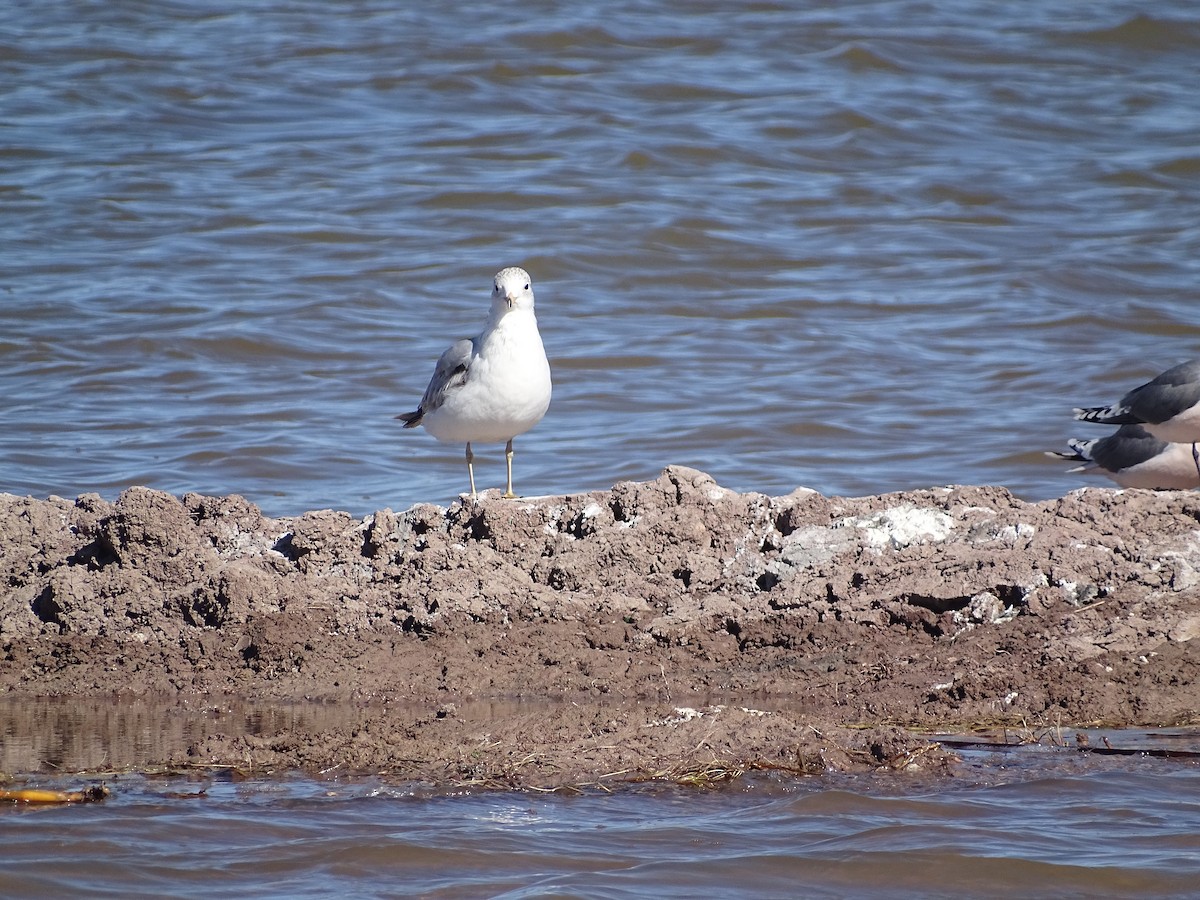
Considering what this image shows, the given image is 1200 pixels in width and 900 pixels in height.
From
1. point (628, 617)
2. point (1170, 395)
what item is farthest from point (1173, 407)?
point (628, 617)

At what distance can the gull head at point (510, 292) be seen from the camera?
20.6 ft

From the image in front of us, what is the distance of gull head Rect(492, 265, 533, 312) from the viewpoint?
6.29m

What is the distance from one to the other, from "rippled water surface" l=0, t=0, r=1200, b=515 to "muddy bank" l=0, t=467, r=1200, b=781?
2785 millimetres

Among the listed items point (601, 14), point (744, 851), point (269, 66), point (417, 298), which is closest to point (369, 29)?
point (269, 66)

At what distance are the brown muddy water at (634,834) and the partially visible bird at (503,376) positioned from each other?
2617 mm

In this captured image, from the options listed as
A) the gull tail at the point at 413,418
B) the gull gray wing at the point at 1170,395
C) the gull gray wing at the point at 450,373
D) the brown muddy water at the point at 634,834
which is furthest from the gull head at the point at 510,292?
the gull gray wing at the point at 1170,395

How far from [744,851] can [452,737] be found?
104 cm

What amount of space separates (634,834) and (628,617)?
1352mm

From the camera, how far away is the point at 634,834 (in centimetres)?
359

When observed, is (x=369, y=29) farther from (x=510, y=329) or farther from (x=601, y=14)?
(x=510, y=329)

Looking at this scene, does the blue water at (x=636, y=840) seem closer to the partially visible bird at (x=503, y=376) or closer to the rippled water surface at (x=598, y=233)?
the partially visible bird at (x=503, y=376)

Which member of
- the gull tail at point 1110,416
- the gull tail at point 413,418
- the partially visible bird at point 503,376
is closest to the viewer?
the partially visible bird at point 503,376

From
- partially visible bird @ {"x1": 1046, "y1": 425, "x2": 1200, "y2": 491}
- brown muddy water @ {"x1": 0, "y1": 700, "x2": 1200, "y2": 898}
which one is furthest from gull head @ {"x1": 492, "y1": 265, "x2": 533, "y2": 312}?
partially visible bird @ {"x1": 1046, "y1": 425, "x2": 1200, "y2": 491}

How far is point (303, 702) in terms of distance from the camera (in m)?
4.60
